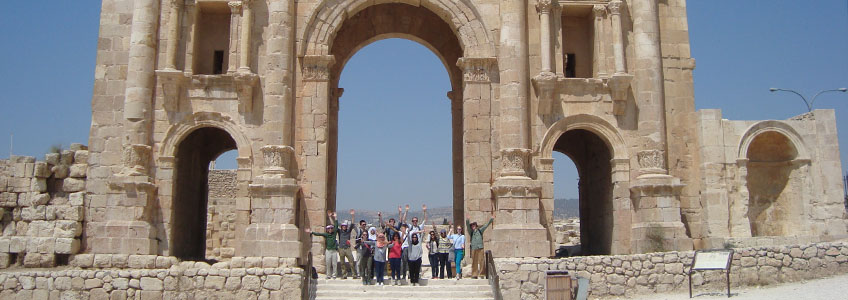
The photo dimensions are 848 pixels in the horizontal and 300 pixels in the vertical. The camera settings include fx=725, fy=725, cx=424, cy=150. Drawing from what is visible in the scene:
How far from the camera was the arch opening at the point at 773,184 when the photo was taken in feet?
63.9

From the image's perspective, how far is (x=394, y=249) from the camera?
15891 mm

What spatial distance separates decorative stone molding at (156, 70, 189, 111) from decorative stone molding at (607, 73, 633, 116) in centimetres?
1071

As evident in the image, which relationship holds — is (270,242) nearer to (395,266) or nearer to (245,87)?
(395,266)

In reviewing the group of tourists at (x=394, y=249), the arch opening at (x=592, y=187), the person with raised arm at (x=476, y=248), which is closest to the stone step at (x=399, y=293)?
the group of tourists at (x=394, y=249)

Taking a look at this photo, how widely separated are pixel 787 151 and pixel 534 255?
8156mm

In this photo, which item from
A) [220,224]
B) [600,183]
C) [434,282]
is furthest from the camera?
[220,224]

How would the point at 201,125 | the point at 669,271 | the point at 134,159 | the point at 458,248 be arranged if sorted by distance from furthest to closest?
the point at 201,125 < the point at 134,159 < the point at 458,248 < the point at 669,271

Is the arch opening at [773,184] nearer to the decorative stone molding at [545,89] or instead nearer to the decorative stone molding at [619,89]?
the decorative stone molding at [619,89]

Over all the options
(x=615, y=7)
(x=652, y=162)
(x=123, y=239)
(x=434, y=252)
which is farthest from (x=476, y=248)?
(x=123, y=239)

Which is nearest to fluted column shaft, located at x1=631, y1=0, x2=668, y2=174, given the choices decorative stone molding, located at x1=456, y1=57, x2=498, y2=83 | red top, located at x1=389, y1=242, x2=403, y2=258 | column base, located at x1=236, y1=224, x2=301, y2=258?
decorative stone molding, located at x1=456, y1=57, x2=498, y2=83

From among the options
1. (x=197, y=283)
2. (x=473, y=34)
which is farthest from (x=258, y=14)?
(x=197, y=283)

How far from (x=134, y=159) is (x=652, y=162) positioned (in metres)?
12.5

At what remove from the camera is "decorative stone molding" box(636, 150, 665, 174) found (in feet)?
58.7

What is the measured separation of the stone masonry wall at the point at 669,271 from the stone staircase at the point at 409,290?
613 millimetres
